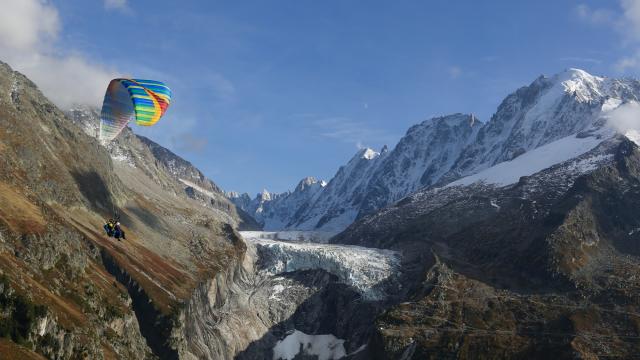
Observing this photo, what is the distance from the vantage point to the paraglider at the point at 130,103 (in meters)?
109

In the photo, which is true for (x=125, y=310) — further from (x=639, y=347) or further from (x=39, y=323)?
(x=639, y=347)

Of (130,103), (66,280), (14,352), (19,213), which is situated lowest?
(14,352)

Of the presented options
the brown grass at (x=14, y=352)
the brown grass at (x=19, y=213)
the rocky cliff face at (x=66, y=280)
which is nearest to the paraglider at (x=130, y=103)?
the rocky cliff face at (x=66, y=280)

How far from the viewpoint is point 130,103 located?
112250 mm

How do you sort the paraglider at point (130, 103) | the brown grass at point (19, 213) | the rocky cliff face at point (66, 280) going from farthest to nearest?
1. the brown grass at point (19, 213)
2. the paraglider at point (130, 103)
3. the rocky cliff face at point (66, 280)

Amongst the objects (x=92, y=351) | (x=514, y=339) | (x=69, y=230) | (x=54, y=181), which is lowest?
(x=92, y=351)

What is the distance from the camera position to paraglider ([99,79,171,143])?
10894 cm

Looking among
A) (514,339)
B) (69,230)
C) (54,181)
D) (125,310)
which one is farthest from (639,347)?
(54,181)

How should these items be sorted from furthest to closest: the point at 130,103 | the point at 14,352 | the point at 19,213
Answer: the point at 19,213 → the point at 130,103 → the point at 14,352

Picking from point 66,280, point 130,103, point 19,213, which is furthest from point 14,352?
point 19,213

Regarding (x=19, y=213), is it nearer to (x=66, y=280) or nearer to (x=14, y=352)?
(x=66, y=280)

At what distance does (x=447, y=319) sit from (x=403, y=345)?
1936 centimetres

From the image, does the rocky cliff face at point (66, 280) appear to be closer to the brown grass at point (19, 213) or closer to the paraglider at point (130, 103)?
the brown grass at point (19, 213)

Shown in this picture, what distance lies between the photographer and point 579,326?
186m
